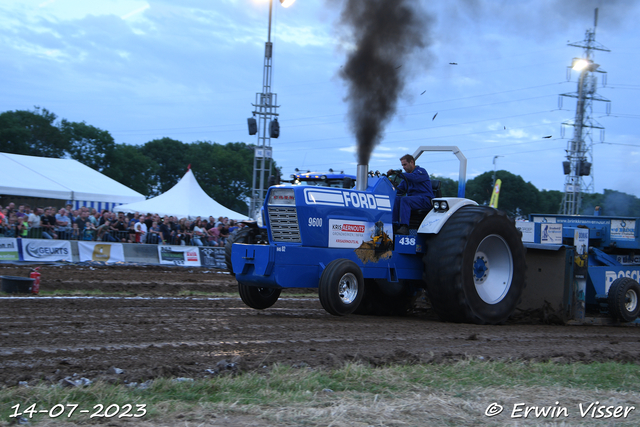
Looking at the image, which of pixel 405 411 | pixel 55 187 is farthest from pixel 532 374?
pixel 55 187

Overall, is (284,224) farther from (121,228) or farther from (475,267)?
(121,228)

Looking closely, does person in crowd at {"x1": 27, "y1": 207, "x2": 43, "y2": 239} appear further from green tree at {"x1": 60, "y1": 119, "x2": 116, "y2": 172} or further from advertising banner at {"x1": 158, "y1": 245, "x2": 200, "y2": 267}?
green tree at {"x1": 60, "y1": 119, "x2": 116, "y2": 172}

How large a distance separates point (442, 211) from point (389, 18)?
285cm

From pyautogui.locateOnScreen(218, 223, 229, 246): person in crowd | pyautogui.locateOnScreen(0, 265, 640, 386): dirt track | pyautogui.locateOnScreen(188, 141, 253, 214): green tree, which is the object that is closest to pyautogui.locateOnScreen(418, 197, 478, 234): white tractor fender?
pyautogui.locateOnScreen(0, 265, 640, 386): dirt track

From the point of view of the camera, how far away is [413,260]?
9.17m

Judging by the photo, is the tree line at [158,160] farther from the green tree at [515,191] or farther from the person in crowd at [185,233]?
the person in crowd at [185,233]

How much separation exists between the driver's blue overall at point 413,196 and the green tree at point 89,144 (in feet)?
215

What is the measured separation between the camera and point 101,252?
18.1m

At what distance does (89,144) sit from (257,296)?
68.2 meters

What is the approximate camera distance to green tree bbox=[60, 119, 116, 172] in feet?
230

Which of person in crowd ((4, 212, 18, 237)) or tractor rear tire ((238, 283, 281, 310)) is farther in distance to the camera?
person in crowd ((4, 212, 18, 237))

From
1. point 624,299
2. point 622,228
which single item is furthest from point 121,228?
point 624,299

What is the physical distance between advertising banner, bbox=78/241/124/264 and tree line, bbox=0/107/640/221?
90.2 ft

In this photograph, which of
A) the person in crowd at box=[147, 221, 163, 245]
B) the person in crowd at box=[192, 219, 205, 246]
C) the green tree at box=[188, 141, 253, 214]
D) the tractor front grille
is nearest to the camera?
the tractor front grille
